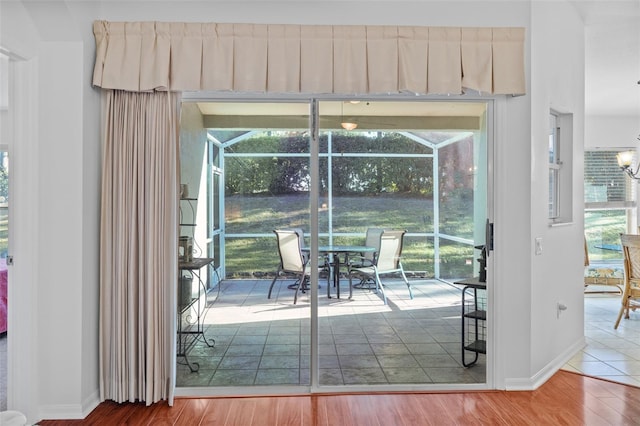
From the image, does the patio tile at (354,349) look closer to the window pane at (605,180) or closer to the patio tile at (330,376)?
Answer: the patio tile at (330,376)

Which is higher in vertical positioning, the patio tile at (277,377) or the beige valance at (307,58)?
the beige valance at (307,58)

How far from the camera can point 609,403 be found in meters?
2.91

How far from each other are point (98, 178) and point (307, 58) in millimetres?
1577

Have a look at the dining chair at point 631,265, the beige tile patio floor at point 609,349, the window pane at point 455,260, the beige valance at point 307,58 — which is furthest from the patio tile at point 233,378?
the dining chair at point 631,265

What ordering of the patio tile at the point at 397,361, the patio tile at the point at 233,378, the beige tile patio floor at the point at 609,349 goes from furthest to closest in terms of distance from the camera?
the beige tile patio floor at the point at 609,349 → the patio tile at the point at 397,361 → the patio tile at the point at 233,378

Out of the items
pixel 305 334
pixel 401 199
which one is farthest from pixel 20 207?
pixel 401 199

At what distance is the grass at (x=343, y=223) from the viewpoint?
3.15 meters

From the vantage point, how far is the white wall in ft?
8.95

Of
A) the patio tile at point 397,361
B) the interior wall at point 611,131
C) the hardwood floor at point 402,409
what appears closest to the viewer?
the hardwood floor at point 402,409

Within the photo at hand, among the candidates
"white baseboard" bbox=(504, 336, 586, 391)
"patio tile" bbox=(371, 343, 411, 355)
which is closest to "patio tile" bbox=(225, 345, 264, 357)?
"patio tile" bbox=(371, 343, 411, 355)

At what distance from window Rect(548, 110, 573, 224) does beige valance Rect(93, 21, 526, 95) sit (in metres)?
1.12

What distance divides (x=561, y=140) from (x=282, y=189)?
2507 mm

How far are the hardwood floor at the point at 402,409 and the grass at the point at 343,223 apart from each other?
2.83ft

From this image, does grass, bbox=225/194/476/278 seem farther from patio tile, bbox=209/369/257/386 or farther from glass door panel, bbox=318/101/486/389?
patio tile, bbox=209/369/257/386
